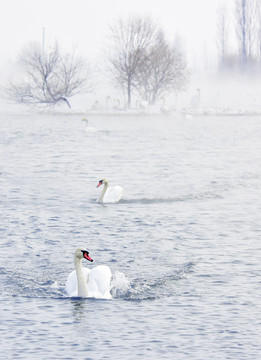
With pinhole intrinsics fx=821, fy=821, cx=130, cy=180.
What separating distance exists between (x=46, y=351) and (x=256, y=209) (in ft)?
39.4

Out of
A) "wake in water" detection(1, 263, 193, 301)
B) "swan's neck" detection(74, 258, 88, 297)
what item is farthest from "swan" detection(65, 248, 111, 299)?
"wake in water" detection(1, 263, 193, 301)

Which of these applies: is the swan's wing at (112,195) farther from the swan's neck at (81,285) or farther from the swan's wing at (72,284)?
the swan's neck at (81,285)

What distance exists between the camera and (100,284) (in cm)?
1399

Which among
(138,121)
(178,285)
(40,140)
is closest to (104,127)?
(138,121)

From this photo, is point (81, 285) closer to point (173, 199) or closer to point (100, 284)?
point (100, 284)

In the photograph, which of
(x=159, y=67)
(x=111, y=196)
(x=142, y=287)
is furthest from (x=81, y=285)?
(x=159, y=67)

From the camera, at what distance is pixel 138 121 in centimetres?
6116

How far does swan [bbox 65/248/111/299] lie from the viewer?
13.8 meters

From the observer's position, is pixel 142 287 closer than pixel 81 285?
No

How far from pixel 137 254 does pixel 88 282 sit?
9.54 feet

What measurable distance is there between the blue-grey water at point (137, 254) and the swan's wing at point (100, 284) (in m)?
0.24

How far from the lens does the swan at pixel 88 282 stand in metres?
13.8

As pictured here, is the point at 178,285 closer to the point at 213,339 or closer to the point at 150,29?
the point at 213,339

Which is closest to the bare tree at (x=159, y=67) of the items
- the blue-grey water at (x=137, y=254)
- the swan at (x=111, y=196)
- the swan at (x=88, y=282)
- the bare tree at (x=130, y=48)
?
the bare tree at (x=130, y=48)
